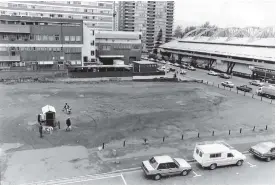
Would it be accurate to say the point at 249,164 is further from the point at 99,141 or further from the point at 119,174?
the point at 99,141

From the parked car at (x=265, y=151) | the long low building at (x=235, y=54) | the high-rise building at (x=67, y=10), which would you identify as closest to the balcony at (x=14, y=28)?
the high-rise building at (x=67, y=10)

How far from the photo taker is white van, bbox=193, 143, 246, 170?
701 inches

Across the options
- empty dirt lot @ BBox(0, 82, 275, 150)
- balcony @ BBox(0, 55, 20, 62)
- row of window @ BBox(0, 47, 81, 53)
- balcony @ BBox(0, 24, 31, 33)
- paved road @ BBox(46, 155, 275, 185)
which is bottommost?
paved road @ BBox(46, 155, 275, 185)

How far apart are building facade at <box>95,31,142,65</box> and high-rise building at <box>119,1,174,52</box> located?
62.8 m

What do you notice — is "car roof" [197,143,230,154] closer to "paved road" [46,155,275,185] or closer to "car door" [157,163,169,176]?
"paved road" [46,155,275,185]

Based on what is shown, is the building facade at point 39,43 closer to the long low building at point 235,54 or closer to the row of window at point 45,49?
the row of window at point 45,49

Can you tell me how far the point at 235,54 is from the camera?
66125 mm

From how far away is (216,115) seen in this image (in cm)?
3106

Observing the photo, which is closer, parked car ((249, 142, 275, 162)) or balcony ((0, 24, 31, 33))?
parked car ((249, 142, 275, 162))

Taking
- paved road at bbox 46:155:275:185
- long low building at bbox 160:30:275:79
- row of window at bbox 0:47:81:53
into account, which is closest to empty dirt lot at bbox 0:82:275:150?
paved road at bbox 46:155:275:185

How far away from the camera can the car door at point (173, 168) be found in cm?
1661

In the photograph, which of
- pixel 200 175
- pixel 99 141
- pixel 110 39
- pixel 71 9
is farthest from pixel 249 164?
pixel 71 9

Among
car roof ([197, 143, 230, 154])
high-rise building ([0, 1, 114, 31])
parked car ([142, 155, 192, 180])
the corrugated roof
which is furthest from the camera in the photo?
high-rise building ([0, 1, 114, 31])

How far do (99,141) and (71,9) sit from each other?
3110 inches
